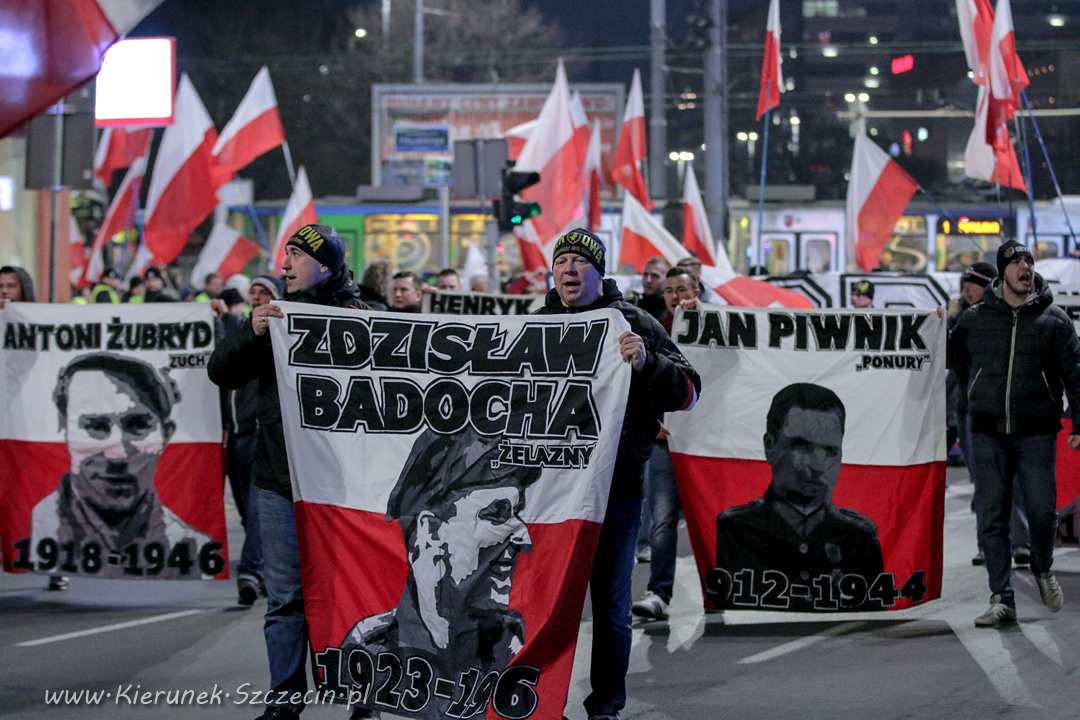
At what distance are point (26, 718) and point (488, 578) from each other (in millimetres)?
2007

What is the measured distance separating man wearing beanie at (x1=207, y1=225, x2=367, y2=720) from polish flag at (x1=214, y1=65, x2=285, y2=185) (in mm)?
11741

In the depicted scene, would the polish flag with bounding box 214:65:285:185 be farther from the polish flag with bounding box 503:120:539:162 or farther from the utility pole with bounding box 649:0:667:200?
the utility pole with bounding box 649:0:667:200

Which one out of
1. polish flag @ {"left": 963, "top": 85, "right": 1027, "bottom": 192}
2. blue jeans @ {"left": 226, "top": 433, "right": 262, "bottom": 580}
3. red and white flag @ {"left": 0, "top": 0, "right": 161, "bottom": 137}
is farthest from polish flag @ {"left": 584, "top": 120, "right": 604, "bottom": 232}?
red and white flag @ {"left": 0, "top": 0, "right": 161, "bottom": 137}

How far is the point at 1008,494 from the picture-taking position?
6922 mm

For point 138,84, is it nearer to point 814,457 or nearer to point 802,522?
point 814,457

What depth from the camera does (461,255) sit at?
31422 millimetres

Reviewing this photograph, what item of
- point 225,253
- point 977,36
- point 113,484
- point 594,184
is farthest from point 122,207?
point 113,484

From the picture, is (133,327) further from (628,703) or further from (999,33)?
(999,33)

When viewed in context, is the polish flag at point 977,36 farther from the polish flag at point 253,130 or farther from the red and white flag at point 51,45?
the red and white flag at point 51,45

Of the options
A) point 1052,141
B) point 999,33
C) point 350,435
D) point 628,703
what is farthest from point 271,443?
point 1052,141

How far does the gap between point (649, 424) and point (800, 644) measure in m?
2.21

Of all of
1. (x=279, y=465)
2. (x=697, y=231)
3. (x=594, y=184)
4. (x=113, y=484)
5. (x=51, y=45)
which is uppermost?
(x=594, y=184)

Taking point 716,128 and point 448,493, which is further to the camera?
point 716,128

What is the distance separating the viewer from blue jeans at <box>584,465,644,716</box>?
478cm
